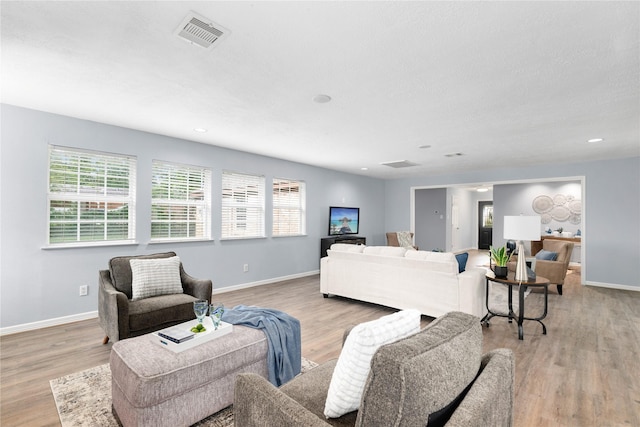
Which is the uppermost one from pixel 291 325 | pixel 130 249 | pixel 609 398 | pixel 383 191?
pixel 383 191

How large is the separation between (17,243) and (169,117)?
2.18 metres

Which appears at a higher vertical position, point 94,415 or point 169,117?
point 169,117

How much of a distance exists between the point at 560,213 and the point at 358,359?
10.0m

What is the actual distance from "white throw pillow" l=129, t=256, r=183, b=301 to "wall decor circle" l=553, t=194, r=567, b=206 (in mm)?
9873

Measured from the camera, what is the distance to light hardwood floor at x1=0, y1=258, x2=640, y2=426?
6.96 feet

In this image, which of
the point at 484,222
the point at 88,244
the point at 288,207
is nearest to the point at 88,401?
the point at 88,244

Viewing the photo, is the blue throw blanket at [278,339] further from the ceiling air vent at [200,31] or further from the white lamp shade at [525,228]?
the white lamp shade at [525,228]

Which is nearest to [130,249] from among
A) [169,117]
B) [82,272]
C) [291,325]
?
[82,272]

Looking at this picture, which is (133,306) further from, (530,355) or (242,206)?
(530,355)

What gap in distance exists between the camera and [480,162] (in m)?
6.43

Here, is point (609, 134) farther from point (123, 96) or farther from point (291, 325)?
point (123, 96)

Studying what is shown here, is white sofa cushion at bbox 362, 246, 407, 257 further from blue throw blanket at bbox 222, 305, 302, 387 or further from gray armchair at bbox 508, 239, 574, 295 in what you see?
gray armchair at bbox 508, 239, 574, 295

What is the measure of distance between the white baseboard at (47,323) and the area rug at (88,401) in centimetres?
159

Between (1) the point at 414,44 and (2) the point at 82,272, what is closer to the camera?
(1) the point at 414,44
